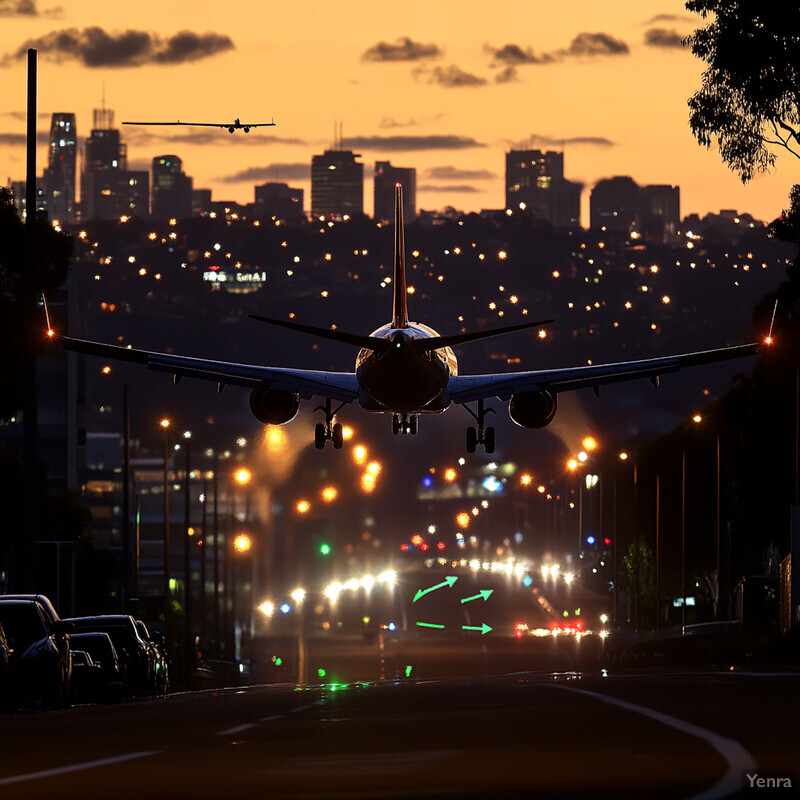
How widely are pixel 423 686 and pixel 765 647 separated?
68.9ft

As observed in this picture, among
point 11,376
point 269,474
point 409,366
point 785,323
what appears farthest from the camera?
point 269,474

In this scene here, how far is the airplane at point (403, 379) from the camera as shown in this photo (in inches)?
1779

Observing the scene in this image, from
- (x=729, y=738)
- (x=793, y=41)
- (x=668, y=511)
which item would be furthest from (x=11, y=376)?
(x=668, y=511)

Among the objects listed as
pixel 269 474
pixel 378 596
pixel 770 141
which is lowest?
pixel 378 596

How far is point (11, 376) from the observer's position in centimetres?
5334

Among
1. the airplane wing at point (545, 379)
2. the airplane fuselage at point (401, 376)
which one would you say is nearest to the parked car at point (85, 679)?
the airplane fuselage at point (401, 376)

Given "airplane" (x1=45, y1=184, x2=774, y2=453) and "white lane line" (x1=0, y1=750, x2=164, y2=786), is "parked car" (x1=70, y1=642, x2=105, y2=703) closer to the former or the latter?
"white lane line" (x1=0, y1=750, x2=164, y2=786)

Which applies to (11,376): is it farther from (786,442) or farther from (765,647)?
(786,442)

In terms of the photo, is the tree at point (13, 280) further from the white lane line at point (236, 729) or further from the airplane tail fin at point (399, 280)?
the white lane line at point (236, 729)

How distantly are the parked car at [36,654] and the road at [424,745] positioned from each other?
235 cm

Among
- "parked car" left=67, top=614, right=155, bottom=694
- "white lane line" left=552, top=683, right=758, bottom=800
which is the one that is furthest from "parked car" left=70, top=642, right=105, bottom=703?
"white lane line" left=552, top=683, right=758, bottom=800

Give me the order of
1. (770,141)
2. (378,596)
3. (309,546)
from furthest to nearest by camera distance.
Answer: (309,546) → (378,596) → (770,141)

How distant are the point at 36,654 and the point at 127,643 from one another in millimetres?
7869

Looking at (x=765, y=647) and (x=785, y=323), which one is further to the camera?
(x=785, y=323)
